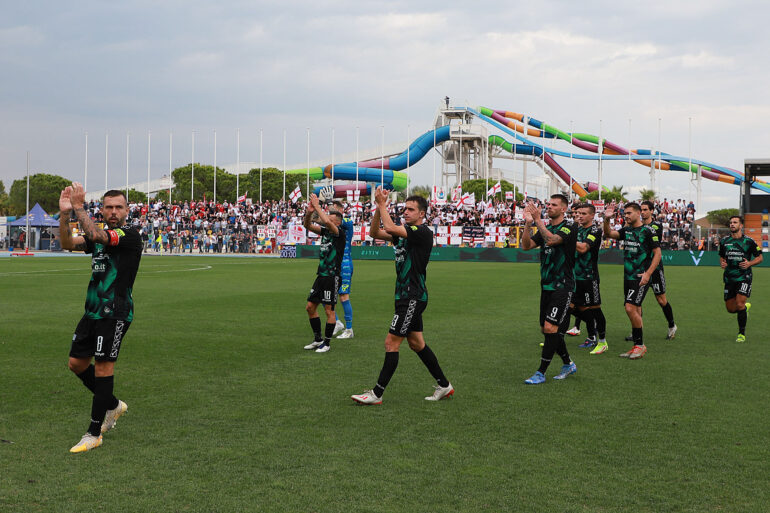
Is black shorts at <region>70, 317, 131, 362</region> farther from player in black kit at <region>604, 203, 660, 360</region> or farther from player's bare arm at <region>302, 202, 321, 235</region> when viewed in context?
player in black kit at <region>604, 203, 660, 360</region>

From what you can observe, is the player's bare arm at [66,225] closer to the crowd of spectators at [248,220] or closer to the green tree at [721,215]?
the crowd of spectators at [248,220]

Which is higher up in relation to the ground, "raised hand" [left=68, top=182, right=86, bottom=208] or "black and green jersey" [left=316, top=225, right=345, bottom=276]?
"raised hand" [left=68, top=182, right=86, bottom=208]

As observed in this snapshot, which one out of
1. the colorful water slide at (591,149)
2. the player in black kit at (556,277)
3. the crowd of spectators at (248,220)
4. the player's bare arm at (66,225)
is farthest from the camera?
the colorful water slide at (591,149)

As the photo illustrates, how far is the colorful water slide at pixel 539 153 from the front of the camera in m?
68.1

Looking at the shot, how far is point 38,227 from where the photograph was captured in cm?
5459

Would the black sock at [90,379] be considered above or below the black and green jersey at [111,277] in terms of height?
below

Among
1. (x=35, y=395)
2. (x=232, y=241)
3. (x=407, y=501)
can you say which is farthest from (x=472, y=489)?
(x=232, y=241)

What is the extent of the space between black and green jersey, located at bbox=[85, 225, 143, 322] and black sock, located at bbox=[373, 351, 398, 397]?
8.13 feet

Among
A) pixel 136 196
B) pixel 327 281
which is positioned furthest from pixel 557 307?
pixel 136 196

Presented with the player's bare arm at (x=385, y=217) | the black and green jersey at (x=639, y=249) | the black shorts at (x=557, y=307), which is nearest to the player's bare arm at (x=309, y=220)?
the player's bare arm at (x=385, y=217)

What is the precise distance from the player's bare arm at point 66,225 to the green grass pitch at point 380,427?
158cm

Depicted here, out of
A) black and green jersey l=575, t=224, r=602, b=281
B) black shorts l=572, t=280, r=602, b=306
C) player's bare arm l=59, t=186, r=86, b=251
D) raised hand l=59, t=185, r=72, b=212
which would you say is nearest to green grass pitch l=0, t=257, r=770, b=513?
black shorts l=572, t=280, r=602, b=306

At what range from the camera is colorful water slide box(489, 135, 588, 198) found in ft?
224

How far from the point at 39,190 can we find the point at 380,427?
99937 mm
